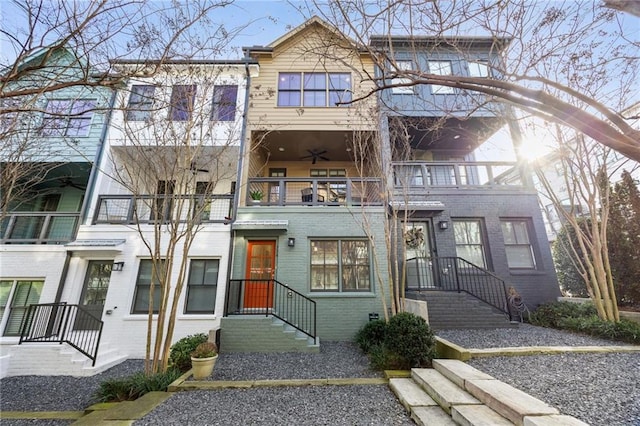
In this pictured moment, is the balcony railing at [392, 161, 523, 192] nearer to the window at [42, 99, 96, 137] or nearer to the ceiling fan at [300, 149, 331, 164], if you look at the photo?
the ceiling fan at [300, 149, 331, 164]

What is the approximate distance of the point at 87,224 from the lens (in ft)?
24.7

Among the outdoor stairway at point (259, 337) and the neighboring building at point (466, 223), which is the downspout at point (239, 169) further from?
the neighboring building at point (466, 223)

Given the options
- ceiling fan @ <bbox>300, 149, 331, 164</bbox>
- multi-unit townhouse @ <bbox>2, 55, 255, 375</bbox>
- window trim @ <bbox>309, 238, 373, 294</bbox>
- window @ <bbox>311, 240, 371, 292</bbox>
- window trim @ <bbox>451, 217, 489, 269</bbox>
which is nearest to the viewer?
multi-unit townhouse @ <bbox>2, 55, 255, 375</bbox>

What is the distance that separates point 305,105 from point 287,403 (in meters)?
9.04

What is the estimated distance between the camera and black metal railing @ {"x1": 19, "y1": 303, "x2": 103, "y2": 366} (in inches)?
234

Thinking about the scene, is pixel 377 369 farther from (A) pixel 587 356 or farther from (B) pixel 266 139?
(B) pixel 266 139

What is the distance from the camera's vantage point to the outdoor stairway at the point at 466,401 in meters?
2.52

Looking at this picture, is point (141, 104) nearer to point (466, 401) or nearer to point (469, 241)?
point (466, 401)

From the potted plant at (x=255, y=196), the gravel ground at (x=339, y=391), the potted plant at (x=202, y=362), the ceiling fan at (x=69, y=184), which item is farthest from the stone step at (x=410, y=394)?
the ceiling fan at (x=69, y=184)

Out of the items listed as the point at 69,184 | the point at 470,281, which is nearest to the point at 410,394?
the point at 470,281

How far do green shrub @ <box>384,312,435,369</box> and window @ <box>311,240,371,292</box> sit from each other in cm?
264

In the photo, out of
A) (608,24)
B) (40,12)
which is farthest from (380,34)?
(40,12)

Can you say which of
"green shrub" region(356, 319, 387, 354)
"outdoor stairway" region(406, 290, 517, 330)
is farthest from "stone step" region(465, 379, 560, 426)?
"outdoor stairway" region(406, 290, 517, 330)

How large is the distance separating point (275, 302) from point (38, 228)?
8.47m
